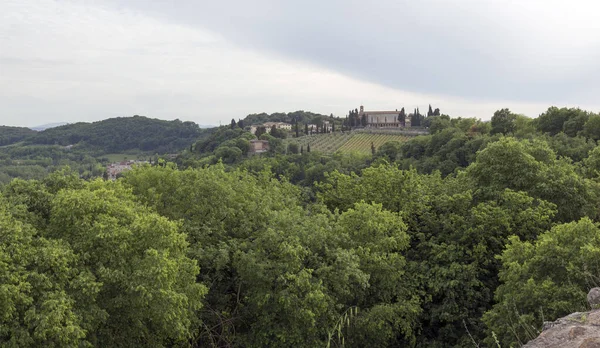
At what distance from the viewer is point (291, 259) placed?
1775cm

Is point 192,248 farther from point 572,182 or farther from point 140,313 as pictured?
point 572,182

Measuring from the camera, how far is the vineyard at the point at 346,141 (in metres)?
131

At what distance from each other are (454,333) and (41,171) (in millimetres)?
156201

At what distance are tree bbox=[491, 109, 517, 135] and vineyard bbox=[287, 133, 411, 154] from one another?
48.0 meters

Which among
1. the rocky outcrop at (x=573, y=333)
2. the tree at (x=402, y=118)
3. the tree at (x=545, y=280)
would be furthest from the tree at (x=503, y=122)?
the tree at (x=402, y=118)

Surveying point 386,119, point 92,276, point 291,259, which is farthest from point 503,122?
point 386,119

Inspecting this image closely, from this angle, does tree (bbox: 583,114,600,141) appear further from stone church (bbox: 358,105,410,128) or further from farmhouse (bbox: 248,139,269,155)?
stone church (bbox: 358,105,410,128)

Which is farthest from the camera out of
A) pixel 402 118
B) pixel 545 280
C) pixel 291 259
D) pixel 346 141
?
pixel 402 118

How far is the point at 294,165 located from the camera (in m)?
99.3

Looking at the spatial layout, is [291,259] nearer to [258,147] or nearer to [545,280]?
[545,280]

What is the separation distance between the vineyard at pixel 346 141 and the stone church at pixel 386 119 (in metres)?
22.2

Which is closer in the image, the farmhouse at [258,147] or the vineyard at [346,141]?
the vineyard at [346,141]

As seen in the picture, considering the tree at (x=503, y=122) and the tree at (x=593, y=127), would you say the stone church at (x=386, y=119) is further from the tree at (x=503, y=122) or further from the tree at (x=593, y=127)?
the tree at (x=593, y=127)

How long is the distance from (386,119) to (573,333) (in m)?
167
